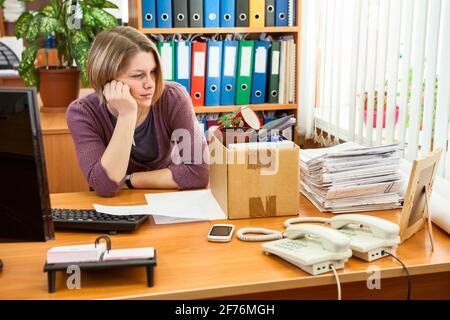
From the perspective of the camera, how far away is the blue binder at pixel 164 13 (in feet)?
9.41

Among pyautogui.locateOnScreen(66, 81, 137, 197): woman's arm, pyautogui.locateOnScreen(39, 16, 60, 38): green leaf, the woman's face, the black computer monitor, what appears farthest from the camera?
pyautogui.locateOnScreen(39, 16, 60, 38): green leaf

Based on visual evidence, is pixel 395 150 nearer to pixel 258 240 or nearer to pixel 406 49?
pixel 258 240

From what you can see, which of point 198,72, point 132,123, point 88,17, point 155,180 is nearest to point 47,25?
point 88,17

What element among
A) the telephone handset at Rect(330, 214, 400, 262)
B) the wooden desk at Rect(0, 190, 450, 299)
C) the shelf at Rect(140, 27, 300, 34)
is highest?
the shelf at Rect(140, 27, 300, 34)

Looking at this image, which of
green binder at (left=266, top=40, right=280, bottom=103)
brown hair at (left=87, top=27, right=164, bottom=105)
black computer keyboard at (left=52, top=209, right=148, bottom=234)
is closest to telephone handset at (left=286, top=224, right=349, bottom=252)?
black computer keyboard at (left=52, top=209, right=148, bottom=234)

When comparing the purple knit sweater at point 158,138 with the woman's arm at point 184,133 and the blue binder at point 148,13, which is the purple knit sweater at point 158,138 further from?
the blue binder at point 148,13

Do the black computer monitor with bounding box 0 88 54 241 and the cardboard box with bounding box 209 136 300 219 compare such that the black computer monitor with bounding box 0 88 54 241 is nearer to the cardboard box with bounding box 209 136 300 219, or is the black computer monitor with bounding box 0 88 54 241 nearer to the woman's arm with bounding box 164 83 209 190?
the cardboard box with bounding box 209 136 300 219

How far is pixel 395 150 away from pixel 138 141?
92cm

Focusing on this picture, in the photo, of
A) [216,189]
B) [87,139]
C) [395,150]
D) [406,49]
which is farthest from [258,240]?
[406,49]

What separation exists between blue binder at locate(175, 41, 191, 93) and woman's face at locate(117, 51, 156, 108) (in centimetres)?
109

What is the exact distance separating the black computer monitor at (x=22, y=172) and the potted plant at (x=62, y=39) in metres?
1.92

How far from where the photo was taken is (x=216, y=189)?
61.8 inches

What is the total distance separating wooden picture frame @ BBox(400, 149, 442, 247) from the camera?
1244mm
